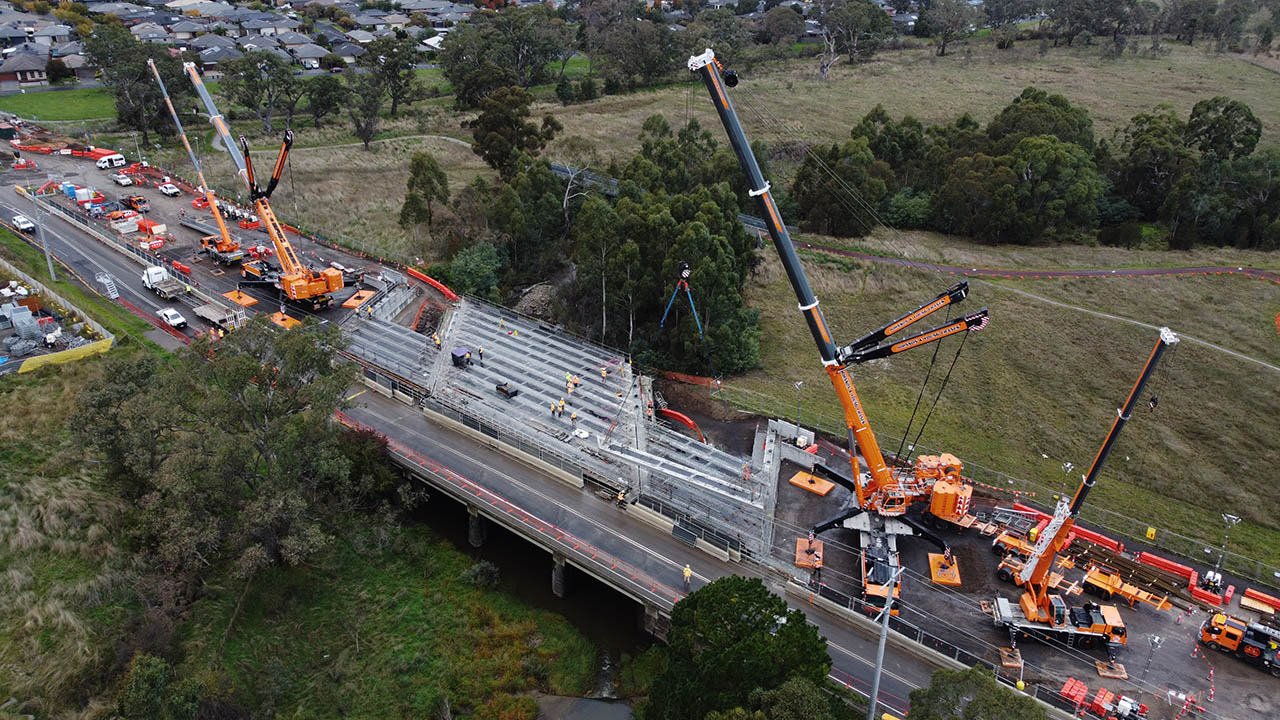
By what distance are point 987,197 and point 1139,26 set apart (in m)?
123

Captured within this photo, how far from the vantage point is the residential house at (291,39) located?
154 m

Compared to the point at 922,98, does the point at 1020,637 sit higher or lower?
lower

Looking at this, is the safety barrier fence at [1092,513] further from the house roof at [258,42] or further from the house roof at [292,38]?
the house roof at [292,38]

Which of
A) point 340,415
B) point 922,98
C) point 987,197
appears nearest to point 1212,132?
point 987,197

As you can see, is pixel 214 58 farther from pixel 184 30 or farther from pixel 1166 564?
pixel 1166 564

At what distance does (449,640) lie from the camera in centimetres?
4447

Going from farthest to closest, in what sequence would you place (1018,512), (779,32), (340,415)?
1. (779,32)
2. (340,415)
3. (1018,512)

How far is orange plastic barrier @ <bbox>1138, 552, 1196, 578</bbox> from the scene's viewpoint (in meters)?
44.1

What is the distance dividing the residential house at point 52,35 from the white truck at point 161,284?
10682 centimetres

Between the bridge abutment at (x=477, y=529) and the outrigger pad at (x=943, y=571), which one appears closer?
the outrigger pad at (x=943, y=571)

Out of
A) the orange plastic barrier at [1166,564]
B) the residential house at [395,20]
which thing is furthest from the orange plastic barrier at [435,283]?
the residential house at [395,20]

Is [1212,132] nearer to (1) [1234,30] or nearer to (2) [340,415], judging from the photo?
(1) [1234,30]

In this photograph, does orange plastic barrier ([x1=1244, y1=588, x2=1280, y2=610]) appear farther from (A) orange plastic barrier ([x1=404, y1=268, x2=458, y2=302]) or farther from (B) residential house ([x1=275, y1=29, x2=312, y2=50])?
(B) residential house ([x1=275, y1=29, x2=312, y2=50])

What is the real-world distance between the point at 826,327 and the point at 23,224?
263ft
